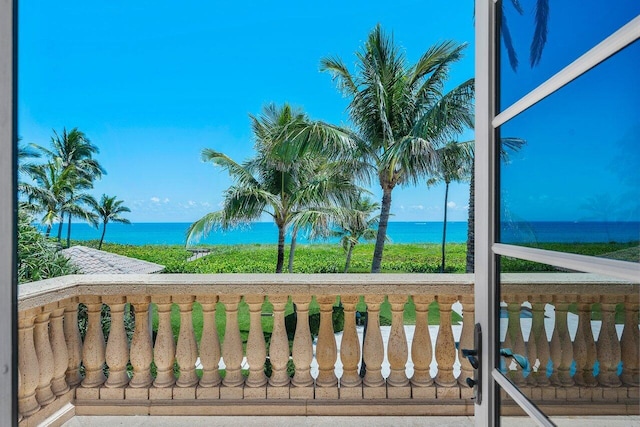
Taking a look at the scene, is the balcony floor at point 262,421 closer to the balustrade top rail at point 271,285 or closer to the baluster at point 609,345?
the balustrade top rail at point 271,285

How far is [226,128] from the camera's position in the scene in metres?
29.9

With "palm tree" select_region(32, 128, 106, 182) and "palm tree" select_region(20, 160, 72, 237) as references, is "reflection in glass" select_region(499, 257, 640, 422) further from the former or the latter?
"palm tree" select_region(32, 128, 106, 182)

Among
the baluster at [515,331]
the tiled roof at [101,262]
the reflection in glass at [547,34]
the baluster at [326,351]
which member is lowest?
the tiled roof at [101,262]

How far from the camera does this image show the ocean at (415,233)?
56 centimetres

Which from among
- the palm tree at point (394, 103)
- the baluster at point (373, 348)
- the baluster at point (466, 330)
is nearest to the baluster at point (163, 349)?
the baluster at point (373, 348)

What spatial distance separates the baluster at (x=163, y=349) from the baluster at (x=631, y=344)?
1800 millimetres

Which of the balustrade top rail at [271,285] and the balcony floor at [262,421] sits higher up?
the balustrade top rail at [271,285]

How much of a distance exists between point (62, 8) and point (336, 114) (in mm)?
22419

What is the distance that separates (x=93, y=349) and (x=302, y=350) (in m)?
1.04

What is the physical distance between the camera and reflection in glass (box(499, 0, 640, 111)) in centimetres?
56

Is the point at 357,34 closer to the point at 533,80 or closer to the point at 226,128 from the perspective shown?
the point at 226,128

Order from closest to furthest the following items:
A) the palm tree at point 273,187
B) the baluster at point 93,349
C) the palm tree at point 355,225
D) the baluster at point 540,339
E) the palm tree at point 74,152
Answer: the baluster at point 540,339
the baluster at point 93,349
the palm tree at point 273,187
the palm tree at point 355,225
the palm tree at point 74,152

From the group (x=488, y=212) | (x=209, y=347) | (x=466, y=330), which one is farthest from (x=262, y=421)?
(x=488, y=212)

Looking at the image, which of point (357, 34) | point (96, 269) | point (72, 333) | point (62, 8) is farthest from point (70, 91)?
point (72, 333)
